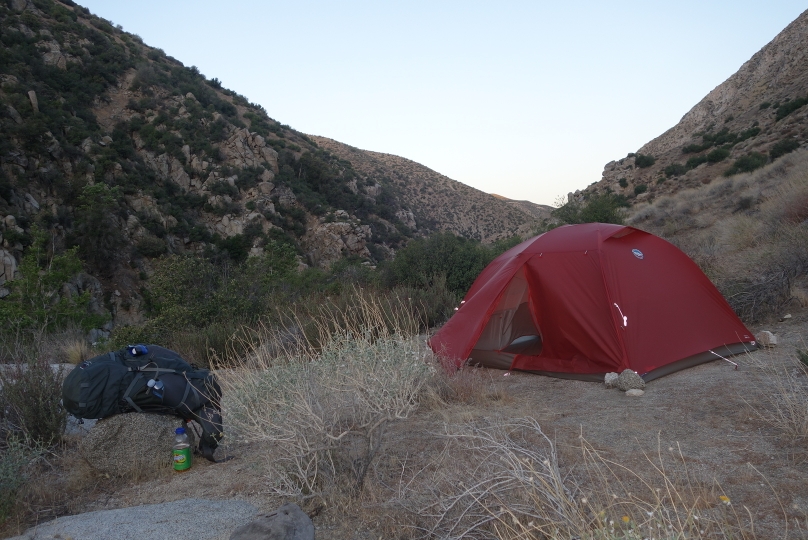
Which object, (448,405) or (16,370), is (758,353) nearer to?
(448,405)

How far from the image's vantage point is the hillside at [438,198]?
53.3m

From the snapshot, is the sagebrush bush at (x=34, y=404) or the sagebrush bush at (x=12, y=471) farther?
the sagebrush bush at (x=34, y=404)

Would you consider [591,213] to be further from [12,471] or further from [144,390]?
[12,471]

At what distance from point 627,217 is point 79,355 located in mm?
17471

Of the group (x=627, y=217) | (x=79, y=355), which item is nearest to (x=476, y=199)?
(x=627, y=217)

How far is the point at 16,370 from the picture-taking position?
5176 millimetres

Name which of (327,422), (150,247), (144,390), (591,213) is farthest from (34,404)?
(150,247)

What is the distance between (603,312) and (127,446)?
498 centimetres

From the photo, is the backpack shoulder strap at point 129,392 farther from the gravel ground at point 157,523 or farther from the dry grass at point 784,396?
the dry grass at point 784,396

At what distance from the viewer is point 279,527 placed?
10.4 feet

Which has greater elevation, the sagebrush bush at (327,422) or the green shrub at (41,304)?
the sagebrush bush at (327,422)

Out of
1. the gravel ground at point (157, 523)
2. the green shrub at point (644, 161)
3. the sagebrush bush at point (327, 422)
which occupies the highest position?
the green shrub at point (644, 161)

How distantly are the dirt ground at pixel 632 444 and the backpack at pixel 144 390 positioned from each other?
1.46 feet

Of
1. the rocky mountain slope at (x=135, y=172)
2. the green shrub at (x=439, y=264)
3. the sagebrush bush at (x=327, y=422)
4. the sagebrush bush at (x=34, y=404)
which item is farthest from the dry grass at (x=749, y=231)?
the rocky mountain slope at (x=135, y=172)
